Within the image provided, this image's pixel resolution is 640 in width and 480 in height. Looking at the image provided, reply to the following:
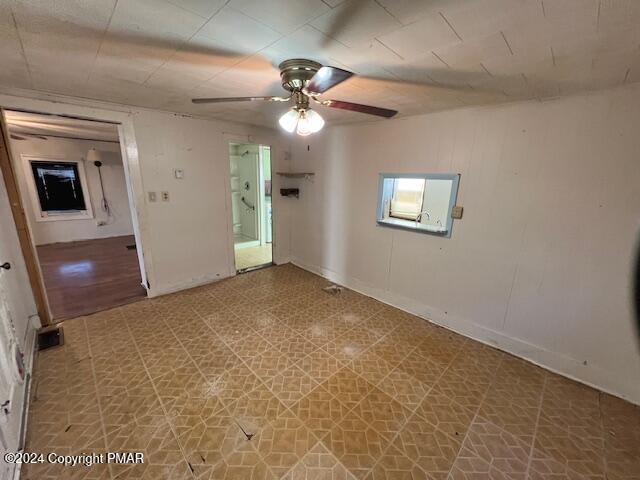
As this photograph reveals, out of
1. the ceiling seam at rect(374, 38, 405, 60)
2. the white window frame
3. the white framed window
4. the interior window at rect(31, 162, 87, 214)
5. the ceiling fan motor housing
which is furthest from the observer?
the interior window at rect(31, 162, 87, 214)

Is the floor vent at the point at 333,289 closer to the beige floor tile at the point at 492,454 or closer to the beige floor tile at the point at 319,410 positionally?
the beige floor tile at the point at 319,410

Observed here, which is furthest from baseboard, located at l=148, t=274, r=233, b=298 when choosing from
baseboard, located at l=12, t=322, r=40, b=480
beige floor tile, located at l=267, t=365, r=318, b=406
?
beige floor tile, located at l=267, t=365, r=318, b=406

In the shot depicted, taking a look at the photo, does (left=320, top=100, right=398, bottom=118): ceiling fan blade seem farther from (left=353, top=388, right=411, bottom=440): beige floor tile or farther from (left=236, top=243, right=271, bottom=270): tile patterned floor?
(left=236, top=243, right=271, bottom=270): tile patterned floor

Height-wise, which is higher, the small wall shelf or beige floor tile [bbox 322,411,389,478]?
the small wall shelf

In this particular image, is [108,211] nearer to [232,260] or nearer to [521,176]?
[232,260]

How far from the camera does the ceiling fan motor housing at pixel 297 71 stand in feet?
4.62

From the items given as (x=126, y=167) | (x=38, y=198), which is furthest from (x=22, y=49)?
(x=38, y=198)

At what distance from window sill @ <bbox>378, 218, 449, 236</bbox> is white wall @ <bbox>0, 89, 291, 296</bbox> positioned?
87.4 inches

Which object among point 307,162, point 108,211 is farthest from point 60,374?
point 108,211

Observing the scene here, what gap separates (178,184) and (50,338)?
6.28 ft

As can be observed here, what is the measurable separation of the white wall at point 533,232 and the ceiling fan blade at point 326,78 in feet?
5.36

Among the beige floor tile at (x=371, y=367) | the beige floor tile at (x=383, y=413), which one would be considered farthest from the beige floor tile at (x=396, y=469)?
the beige floor tile at (x=371, y=367)

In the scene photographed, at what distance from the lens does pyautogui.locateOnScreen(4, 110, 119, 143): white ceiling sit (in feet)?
9.40

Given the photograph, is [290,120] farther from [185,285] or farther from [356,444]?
[185,285]
